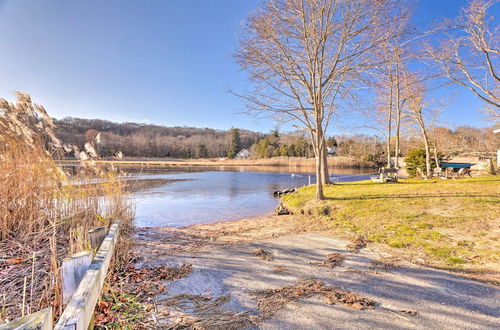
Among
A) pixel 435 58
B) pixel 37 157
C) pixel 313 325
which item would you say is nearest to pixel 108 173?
pixel 37 157

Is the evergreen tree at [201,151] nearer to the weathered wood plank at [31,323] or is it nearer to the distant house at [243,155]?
the distant house at [243,155]

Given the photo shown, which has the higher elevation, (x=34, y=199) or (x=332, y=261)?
(x=34, y=199)

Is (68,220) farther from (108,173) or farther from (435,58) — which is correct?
(435,58)

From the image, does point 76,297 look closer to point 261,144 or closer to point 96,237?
point 96,237

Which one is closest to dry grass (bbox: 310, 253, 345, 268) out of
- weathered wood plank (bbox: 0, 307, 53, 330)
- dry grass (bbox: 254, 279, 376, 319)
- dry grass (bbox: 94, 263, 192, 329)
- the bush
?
dry grass (bbox: 254, 279, 376, 319)

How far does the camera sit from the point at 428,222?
4.99m

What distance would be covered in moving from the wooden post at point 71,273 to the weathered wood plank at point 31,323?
90 cm

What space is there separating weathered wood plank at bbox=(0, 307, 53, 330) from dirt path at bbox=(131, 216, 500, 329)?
4.47 ft

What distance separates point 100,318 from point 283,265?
2216 millimetres

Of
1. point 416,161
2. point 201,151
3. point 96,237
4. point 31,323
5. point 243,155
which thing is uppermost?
point 201,151

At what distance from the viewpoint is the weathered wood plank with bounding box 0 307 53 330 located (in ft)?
3.13

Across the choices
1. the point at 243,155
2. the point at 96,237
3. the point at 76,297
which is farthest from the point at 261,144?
the point at 76,297

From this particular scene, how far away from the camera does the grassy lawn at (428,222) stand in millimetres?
3530

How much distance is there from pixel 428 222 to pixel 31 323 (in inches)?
236
